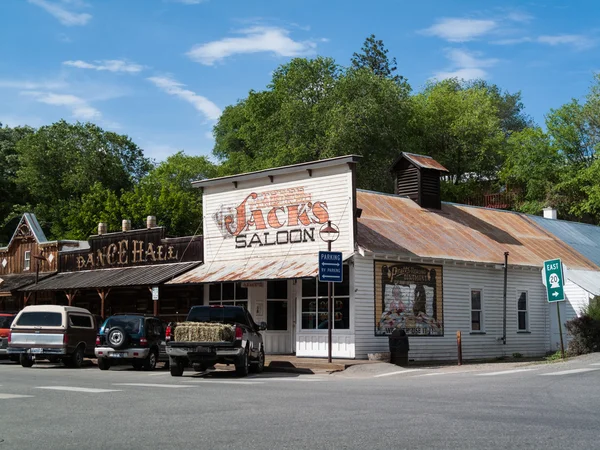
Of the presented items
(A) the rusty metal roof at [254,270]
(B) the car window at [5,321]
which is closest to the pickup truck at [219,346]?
(A) the rusty metal roof at [254,270]

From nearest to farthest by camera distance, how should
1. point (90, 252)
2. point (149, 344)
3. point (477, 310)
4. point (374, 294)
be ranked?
point (149, 344) < point (374, 294) < point (477, 310) < point (90, 252)

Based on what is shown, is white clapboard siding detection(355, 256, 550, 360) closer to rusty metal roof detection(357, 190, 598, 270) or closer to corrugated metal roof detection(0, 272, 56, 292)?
rusty metal roof detection(357, 190, 598, 270)

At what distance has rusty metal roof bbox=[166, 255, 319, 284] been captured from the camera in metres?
25.1

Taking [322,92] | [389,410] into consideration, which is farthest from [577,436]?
[322,92]

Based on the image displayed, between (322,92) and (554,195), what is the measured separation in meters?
16.8

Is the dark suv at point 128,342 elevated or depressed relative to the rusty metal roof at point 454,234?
depressed

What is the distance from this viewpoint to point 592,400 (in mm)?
12672

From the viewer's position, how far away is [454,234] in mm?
30438

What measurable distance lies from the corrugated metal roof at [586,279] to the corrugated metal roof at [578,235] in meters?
2.74

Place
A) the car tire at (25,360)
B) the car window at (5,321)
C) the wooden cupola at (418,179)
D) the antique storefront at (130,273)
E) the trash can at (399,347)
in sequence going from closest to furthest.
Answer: the trash can at (399,347) → the car tire at (25,360) → the car window at (5,321) → the antique storefront at (130,273) → the wooden cupola at (418,179)

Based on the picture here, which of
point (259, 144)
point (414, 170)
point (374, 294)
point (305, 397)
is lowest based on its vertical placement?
point (305, 397)

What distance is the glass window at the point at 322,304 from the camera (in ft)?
82.4

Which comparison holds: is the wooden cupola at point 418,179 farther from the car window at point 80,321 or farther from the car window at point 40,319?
the car window at point 40,319

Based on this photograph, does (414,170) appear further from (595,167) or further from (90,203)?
(90,203)
